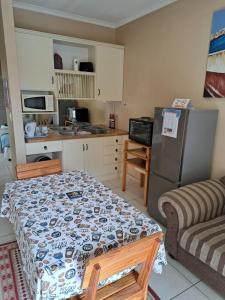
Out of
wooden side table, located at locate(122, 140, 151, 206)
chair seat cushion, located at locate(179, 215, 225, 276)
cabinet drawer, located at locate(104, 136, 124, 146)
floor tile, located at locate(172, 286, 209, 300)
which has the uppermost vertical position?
cabinet drawer, located at locate(104, 136, 124, 146)

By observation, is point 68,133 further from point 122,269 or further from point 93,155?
point 122,269

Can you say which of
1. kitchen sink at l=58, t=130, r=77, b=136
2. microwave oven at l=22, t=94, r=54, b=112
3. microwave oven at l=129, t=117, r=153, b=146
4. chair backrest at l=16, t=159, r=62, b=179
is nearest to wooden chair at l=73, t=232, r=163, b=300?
chair backrest at l=16, t=159, r=62, b=179

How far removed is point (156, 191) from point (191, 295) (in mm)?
1113

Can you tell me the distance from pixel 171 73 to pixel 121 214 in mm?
2147

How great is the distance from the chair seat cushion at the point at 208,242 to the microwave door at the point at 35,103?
253 cm

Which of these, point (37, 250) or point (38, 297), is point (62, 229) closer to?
point (37, 250)

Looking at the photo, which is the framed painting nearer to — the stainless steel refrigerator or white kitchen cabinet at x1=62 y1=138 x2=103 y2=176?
the stainless steel refrigerator

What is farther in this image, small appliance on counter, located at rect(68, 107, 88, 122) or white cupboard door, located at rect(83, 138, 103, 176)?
small appliance on counter, located at rect(68, 107, 88, 122)

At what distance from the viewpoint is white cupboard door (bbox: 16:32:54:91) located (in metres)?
2.82

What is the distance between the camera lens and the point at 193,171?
2268 mm

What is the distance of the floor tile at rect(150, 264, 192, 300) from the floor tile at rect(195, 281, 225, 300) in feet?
0.26

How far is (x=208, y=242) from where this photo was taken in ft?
5.15

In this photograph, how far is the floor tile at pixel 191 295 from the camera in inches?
61.8

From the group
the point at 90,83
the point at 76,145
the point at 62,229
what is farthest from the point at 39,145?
the point at 62,229
